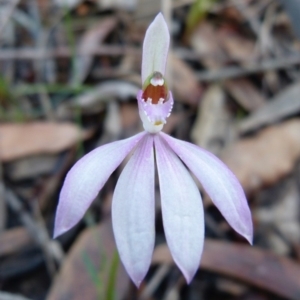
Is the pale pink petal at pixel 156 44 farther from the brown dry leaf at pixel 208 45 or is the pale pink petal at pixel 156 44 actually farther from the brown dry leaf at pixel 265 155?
the brown dry leaf at pixel 208 45

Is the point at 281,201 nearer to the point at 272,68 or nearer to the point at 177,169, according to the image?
the point at 272,68

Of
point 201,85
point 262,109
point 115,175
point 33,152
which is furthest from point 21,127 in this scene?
point 262,109

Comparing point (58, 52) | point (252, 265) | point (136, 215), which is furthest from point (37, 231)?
point (58, 52)

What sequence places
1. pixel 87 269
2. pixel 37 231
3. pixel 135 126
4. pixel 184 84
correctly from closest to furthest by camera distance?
1. pixel 87 269
2. pixel 37 231
3. pixel 135 126
4. pixel 184 84

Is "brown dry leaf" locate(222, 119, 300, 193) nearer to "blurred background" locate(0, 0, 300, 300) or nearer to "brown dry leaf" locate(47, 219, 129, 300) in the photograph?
"blurred background" locate(0, 0, 300, 300)

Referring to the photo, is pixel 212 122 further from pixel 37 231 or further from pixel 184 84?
pixel 37 231

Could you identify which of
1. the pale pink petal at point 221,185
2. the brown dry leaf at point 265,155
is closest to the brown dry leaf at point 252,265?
the brown dry leaf at point 265,155

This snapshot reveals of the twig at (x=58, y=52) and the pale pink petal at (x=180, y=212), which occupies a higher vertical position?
the twig at (x=58, y=52)
